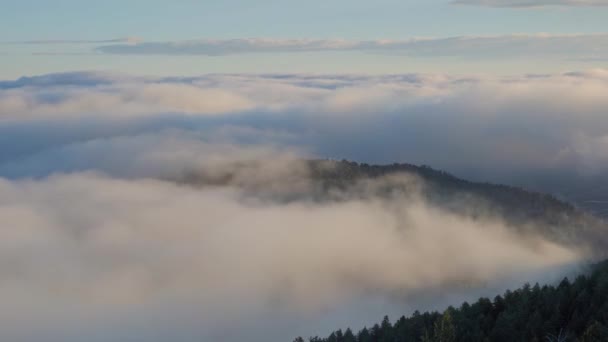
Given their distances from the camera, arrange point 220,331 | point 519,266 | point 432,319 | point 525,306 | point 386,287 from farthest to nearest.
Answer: point 519,266
point 386,287
point 220,331
point 432,319
point 525,306

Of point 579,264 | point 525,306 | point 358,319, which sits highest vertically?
point 579,264

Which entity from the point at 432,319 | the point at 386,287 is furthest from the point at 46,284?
the point at 432,319

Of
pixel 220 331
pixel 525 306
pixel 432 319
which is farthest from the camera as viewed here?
pixel 220 331

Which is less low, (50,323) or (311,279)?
(311,279)

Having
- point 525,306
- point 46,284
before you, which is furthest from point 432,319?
point 46,284

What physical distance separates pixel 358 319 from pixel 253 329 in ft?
70.3

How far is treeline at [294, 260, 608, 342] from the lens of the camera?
175ft

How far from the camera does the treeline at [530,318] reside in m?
53.4

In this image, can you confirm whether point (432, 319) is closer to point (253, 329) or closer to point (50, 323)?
point (253, 329)

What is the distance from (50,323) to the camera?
504 ft

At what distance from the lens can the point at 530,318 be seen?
55.6 meters

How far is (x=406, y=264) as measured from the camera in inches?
7800

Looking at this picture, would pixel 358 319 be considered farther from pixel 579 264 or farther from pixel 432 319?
pixel 432 319

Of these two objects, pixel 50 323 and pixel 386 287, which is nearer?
pixel 50 323
